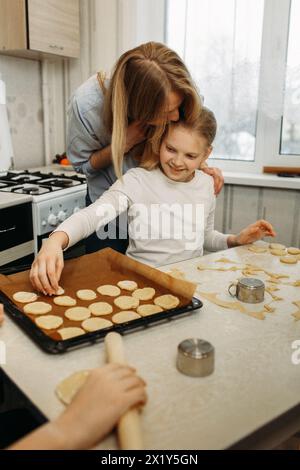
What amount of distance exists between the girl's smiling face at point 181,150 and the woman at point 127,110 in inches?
1.5

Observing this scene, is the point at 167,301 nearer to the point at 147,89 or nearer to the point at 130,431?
the point at 130,431

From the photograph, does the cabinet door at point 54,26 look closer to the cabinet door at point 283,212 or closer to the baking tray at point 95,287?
the cabinet door at point 283,212

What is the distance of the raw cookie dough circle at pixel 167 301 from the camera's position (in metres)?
0.94

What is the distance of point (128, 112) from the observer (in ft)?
4.49

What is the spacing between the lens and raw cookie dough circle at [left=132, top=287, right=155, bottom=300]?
3.26 feet

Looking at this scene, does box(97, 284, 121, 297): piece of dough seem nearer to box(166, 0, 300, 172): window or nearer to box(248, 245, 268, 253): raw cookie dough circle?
box(248, 245, 268, 253): raw cookie dough circle

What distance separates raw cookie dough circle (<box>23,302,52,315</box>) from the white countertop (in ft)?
0.16

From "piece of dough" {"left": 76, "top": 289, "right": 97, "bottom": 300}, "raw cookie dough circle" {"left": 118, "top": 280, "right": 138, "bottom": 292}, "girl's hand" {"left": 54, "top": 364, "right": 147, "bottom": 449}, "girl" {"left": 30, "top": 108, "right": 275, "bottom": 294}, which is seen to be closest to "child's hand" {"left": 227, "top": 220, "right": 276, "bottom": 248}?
"girl" {"left": 30, "top": 108, "right": 275, "bottom": 294}

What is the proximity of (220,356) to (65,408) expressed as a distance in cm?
30

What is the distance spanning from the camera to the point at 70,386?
66cm

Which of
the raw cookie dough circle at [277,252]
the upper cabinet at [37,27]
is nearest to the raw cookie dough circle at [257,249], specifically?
the raw cookie dough circle at [277,252]

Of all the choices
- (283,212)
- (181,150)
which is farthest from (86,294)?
(283,212)

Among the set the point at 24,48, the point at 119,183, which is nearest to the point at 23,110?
the point at 24,48

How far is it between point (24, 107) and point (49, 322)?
2.20m
